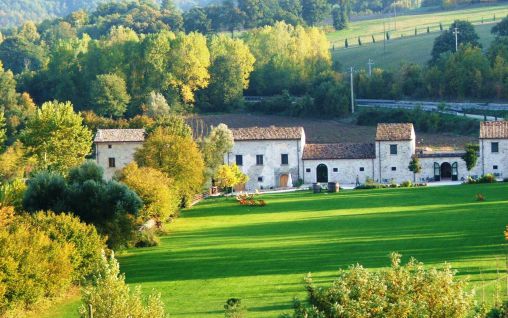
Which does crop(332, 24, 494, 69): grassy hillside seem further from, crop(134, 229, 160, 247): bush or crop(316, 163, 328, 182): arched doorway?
crop(134, 229, 160, 247): bush

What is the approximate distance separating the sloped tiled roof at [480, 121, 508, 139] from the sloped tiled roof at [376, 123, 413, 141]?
15.1 feet

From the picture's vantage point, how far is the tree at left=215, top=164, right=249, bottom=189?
72750 mm

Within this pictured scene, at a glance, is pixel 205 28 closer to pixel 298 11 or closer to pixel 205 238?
pixel 298 11

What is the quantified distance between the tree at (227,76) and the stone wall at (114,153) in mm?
29119

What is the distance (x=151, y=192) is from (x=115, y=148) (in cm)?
2499

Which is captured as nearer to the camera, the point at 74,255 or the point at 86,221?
the point at 74,255

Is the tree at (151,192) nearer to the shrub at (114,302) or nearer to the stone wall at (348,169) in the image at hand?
the stone wall at (348,169)

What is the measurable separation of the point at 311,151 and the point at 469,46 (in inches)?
1379

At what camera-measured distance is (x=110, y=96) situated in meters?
106

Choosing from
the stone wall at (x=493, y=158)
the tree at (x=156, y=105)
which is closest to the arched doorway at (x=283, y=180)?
the stone wall at (x=493, y=158)

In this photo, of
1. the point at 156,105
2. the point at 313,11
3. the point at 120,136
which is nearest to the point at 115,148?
the point at 120,136

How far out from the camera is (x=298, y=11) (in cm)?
15900

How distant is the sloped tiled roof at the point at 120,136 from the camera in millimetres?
80000

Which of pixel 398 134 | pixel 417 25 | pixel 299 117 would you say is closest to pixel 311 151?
pixel 398 134
